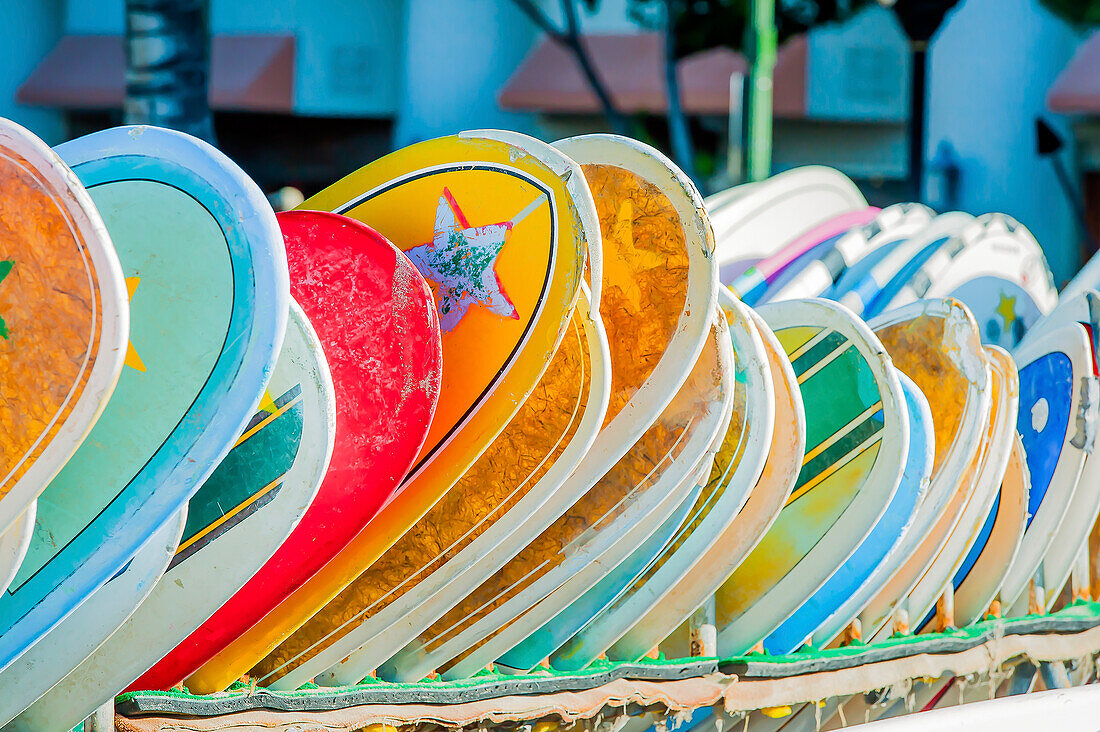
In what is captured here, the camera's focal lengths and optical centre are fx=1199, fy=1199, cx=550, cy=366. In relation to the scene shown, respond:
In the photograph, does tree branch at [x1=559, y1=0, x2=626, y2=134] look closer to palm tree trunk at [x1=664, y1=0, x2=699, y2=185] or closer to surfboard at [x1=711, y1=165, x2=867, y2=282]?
palm tree trunk at [x1=664, y1=0, x2=699, y2=185]

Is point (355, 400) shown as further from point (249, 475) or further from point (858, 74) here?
point (858, 74)

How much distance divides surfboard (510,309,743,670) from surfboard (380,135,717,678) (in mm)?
72

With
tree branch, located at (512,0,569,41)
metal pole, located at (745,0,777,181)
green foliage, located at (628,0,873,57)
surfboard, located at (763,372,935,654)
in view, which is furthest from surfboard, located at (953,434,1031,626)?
tree branch, located at (512,0,569,41)

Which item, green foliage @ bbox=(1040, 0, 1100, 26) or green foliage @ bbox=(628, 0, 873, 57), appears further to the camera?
green foliage @ bbox=(628, 0, 873, 57)

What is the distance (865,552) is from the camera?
180 centimetres

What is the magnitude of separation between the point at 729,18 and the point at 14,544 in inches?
403

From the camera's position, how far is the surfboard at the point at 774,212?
9.17ft

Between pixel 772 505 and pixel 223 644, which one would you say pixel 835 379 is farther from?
pixel 223 644

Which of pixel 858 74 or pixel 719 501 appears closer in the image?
pixel 719 501

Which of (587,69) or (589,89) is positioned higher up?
(587,69)

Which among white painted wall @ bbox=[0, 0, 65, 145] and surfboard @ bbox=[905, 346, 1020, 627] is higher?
surfboard @ bbox=[905, 346, 1020, 627]

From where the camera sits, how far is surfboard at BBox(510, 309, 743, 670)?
1.61 metres

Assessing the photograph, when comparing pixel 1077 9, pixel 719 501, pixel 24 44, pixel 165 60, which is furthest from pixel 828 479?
pixel 24 44

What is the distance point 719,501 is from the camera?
163 centimetres
